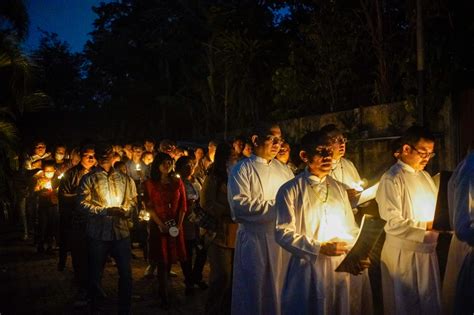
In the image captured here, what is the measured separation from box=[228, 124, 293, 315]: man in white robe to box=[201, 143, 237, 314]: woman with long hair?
0.63 meters

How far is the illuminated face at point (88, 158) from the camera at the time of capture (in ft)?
25.8

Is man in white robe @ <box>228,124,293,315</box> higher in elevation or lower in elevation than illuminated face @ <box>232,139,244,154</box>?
lower

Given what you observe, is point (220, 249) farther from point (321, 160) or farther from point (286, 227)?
point (321, 160)

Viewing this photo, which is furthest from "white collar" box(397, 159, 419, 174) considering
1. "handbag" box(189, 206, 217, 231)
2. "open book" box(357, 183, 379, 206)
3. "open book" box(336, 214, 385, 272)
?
"handbag" box(189, 206, 217, 231)

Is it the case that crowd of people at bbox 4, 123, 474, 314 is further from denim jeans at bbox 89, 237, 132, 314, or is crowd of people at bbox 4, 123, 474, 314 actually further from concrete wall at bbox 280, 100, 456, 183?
concrete wall at bbox 280, 100, 456, 183

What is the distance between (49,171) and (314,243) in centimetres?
888

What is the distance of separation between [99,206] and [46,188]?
17.6 feet

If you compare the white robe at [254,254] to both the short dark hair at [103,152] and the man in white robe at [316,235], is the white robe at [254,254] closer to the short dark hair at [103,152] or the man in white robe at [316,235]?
the man in white robe at [316,235]

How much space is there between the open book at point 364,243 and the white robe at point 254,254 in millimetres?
1581

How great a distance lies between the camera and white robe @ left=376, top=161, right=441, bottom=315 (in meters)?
5.10

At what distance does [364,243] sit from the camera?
13.4 feet

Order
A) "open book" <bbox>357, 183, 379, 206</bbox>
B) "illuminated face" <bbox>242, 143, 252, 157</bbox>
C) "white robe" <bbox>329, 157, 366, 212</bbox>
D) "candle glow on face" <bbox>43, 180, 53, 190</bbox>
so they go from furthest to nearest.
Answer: "candle glow on face" <bbox>43, 180, 53, 190</bbox>, "illuminated face" <bbox>242, 143, 252, 157</bbox>, "white robe" <bbox>329, 157, 366, 212</bbox>, "open book" <bbox>357, 183, 379, 206</bbox>

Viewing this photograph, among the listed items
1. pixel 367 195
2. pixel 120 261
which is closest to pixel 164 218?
pixel 120 261

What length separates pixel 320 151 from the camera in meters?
4.61
